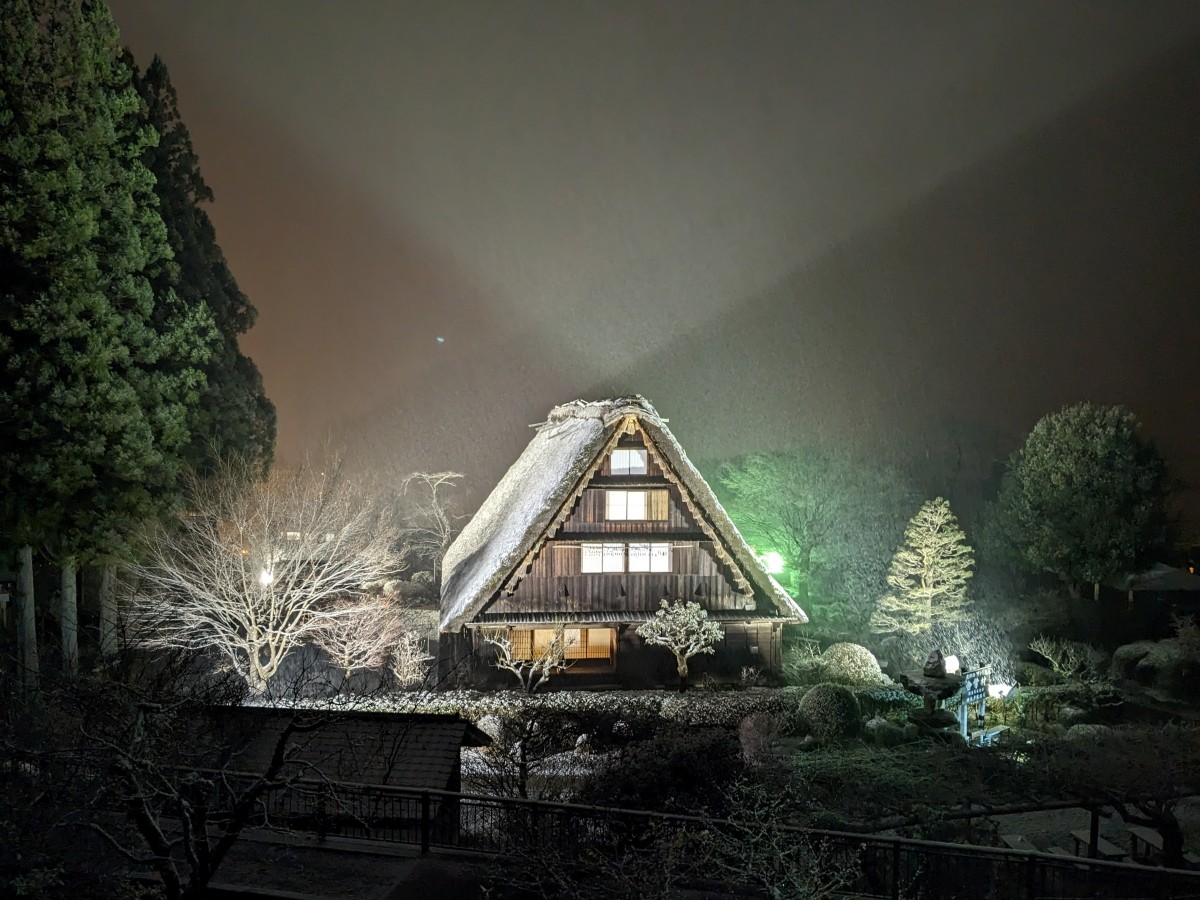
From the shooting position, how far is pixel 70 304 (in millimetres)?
16406

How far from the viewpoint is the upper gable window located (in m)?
20.2

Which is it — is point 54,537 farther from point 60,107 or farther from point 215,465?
point 60,107

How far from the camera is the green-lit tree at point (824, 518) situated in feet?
96.6

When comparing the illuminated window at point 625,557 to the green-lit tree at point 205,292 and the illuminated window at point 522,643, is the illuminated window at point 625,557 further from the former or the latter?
the green-lit tree at point 205,292

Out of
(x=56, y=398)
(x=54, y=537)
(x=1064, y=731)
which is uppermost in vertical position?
(x=56, y=398)

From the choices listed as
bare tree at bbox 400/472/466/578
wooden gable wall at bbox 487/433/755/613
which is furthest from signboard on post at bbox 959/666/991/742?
bare tree at bbox 400/472/466/578

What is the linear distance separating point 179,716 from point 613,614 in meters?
11.1

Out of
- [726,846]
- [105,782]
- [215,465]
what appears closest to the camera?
[105,782]

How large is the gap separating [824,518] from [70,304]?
25.5 meters

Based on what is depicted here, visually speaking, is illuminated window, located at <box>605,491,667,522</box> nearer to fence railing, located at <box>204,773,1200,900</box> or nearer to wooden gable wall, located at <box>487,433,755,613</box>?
wooden gable wall, located at <box>487,433,755,613</box>

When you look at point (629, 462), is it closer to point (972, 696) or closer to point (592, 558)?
point (592, 558)

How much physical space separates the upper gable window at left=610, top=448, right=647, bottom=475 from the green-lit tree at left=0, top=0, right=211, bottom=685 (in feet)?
33.9

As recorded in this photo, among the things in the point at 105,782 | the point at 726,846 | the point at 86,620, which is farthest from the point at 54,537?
the point at 726,846

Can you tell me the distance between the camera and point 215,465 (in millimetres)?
22250
